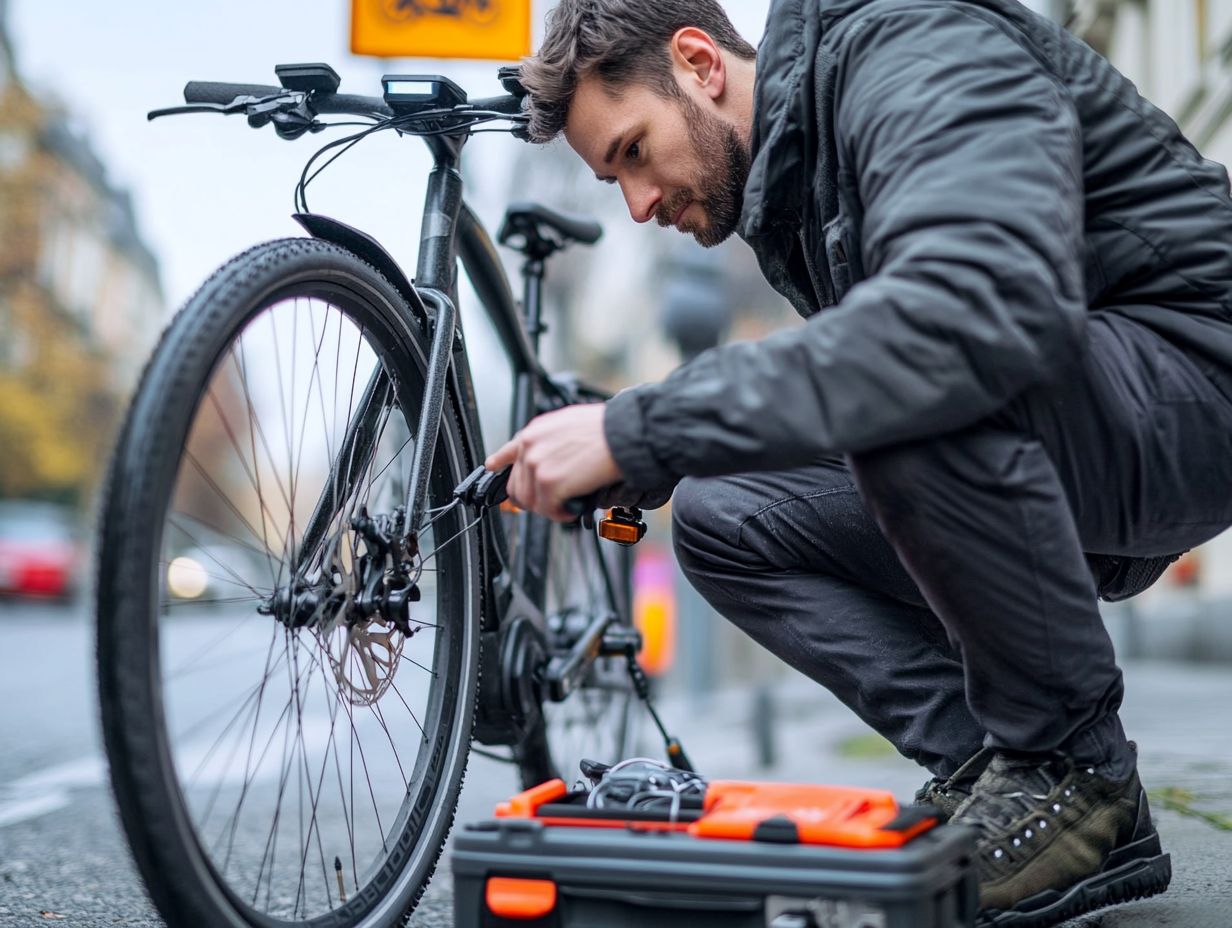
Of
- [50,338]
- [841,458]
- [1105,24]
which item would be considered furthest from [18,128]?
[841,458]

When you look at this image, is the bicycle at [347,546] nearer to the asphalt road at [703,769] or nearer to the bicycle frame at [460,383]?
the bicycle frame at [460,383]

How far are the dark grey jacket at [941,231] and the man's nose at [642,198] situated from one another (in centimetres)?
32

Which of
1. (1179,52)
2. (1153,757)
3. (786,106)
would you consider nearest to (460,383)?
(786,106)

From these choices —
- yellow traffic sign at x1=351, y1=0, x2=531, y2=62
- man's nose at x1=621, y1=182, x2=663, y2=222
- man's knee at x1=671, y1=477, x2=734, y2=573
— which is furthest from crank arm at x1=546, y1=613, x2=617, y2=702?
yellow traffic sign at x1=351, y1=0, x2=531, y2=62

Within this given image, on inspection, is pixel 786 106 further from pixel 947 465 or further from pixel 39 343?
pixel 39 343

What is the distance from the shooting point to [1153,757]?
3568mm

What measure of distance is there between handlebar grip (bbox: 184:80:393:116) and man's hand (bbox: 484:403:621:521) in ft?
2.86

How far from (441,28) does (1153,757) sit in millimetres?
2692

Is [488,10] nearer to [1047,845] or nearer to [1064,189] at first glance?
[1064,189]

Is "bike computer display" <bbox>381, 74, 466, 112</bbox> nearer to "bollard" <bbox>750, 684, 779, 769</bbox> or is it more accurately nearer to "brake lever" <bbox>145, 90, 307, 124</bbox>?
"brake lever" <bbox>145, 90, 307, 124</bbox>

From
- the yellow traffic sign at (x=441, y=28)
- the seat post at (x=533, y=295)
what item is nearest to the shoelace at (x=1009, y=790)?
the seat post at (x=533, y=295)

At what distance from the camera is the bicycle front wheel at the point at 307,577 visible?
130 centimetres

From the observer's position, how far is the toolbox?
1.23m

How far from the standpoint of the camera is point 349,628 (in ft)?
5.85
